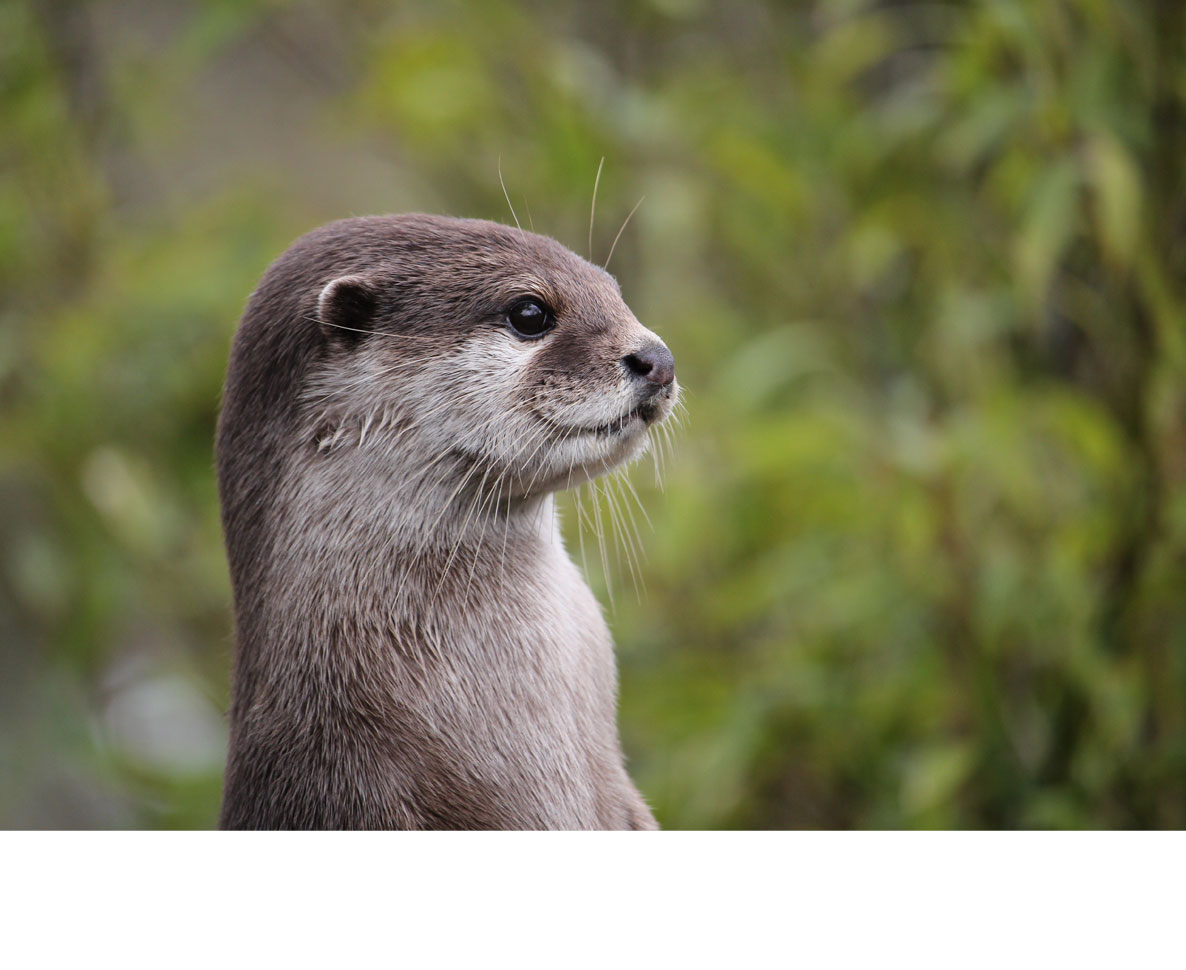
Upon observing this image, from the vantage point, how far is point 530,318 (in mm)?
794

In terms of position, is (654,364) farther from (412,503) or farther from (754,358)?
(754,358)

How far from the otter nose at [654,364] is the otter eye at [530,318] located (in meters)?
0.07

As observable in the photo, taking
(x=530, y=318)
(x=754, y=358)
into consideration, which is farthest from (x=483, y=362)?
(x=754, y=358)

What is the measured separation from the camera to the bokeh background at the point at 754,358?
5.98 feet

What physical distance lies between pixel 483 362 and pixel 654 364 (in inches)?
4.3

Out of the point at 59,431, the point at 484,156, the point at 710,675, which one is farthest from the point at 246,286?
the point at 710,675

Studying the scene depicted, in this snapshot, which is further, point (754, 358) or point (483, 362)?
point (754, 358)

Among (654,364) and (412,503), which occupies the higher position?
(654,364)

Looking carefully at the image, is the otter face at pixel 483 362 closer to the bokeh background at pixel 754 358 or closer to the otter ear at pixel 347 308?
the otter ear at pixel 347 308

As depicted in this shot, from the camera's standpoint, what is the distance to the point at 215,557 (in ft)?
6.82

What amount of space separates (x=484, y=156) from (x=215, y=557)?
76 cm

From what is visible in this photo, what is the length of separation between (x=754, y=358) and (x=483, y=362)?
4.06 feet

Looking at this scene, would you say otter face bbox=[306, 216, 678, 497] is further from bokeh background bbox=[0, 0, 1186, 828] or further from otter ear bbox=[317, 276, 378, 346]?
bokeh background bbox=[0, 0, 1186, 828]
